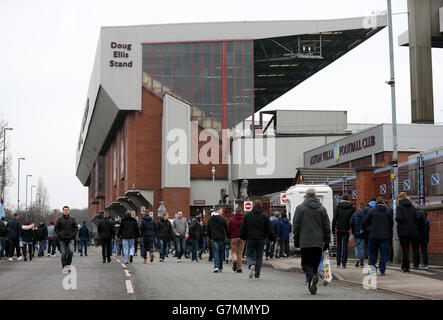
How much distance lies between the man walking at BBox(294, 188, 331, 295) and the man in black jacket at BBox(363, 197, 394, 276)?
3.43 metres

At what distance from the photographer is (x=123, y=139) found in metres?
68.9

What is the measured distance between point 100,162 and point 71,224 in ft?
257

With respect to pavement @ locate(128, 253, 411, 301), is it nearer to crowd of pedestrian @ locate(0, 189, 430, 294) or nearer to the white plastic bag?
the white plastic bag

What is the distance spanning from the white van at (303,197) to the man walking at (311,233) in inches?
474

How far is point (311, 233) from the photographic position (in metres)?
12.2

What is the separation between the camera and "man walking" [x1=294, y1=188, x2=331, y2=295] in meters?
12.1

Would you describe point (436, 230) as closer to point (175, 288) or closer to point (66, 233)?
point (175, 288)

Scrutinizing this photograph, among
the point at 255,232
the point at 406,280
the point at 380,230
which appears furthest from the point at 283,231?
the point at 406,280

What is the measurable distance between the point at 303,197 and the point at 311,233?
1347cm
